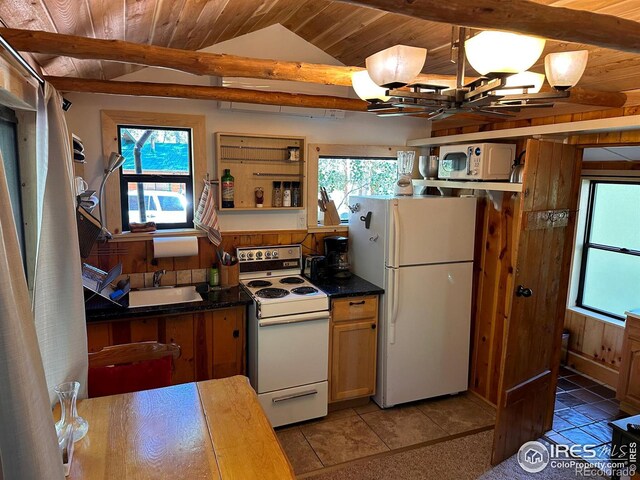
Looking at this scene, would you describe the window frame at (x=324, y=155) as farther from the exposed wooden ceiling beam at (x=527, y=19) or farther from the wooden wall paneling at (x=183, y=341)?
the exposed wooden ceiling beam at (x=527, y=19)

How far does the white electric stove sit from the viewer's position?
287 centimetres

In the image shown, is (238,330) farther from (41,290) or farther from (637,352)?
(637,352)

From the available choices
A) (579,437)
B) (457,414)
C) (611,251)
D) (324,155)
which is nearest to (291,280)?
(324,155)

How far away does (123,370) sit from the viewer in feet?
6.84

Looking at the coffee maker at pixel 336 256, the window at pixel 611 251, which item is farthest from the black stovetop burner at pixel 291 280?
the window at pixel 611 251

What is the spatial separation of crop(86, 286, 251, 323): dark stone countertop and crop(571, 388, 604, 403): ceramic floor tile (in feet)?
9.59

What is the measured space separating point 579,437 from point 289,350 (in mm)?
2138

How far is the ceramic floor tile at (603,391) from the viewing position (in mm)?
3703

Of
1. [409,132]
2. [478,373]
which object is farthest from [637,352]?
[409,132]

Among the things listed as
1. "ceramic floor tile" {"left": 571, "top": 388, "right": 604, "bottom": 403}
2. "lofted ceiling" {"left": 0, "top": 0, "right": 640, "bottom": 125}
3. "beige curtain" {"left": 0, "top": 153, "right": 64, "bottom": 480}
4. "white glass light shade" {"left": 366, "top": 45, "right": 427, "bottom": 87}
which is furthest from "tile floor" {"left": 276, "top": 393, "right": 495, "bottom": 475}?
"lofted ceiling" {"left": 0, "top": 0, "right": 640, "bottom": 125}

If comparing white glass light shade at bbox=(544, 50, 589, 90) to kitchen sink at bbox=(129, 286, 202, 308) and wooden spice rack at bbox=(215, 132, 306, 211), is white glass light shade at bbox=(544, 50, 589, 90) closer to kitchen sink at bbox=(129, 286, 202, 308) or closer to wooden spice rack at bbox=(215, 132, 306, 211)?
wooden spice rack at bbox=(215, 132, 306, 211)

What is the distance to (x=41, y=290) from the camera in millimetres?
1790

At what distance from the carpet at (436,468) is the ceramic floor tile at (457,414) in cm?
26

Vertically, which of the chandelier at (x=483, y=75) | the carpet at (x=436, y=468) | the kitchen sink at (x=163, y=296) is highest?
the chandelier at (x=483, y=75)
